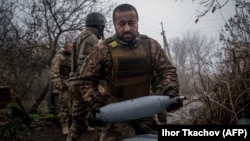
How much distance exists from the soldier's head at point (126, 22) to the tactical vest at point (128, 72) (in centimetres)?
11

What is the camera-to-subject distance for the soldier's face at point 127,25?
115 inches

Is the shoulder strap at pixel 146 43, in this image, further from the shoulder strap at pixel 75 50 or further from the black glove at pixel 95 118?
the shoulder strap at pixel 75 50

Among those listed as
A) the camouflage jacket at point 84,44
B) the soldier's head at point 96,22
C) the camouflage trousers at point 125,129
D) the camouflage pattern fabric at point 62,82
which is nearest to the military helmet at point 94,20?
the soldier's head at point 96,22

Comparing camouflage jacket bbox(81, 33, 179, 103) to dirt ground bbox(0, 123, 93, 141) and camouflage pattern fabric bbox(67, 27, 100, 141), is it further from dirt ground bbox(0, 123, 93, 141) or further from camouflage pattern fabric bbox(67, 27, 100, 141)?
dirt ground bbox(0, 123, 93, 141)

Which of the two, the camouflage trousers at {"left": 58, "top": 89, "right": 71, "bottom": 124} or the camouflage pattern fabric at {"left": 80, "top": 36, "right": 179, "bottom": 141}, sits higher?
the camouflage pattern fabric at {"left": 80, "top": 36, "right": 179, "bottom": 141}

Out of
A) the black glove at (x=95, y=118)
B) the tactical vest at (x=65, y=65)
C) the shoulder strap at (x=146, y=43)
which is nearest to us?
the black glove at (x=95, y=118)

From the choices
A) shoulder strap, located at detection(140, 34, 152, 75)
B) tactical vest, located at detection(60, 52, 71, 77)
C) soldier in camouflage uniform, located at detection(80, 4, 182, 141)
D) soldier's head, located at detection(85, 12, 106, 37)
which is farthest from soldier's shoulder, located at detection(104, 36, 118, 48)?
tactical vest, located at detection(60, 52, 71, 77)

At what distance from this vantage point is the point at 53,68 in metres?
7.17

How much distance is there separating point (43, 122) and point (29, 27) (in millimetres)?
3879

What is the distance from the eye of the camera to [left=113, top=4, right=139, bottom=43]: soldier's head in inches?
115

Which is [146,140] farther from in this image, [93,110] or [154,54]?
[154,54]

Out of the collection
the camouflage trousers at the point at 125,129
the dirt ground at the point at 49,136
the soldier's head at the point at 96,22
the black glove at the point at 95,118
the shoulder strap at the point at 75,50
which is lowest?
the dirt ground at the point at 49,136

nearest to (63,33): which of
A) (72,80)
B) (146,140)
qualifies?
(72,80)

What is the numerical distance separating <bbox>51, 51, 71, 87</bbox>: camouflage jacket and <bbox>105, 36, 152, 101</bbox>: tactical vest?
419 cm
